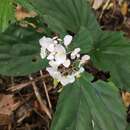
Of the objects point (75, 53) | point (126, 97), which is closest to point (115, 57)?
point (75, 53)

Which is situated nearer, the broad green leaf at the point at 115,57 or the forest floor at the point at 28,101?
the broad green leaf at the point at 115,57

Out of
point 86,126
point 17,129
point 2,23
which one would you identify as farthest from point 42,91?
point 86,126

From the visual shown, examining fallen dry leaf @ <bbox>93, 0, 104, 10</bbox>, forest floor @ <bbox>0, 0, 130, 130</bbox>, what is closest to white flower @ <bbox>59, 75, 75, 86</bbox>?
forest floor @ <bbox>0, 0, 130, 130</bbox>

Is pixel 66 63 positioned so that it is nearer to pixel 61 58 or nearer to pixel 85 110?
pixel 61 58

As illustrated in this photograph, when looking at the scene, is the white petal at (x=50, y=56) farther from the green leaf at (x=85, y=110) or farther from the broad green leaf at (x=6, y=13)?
the broad green leaf at (x=6, y=13)

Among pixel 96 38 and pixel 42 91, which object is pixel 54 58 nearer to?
pixel 96 38


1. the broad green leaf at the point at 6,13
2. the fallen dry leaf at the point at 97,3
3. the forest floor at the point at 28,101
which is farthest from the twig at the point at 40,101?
the fallen dry leaf at the point at 97,3
